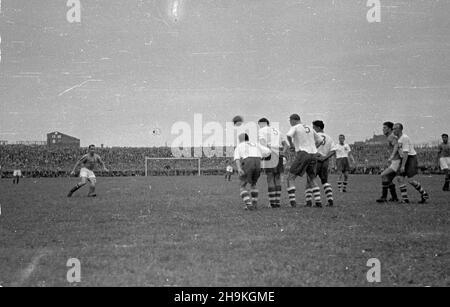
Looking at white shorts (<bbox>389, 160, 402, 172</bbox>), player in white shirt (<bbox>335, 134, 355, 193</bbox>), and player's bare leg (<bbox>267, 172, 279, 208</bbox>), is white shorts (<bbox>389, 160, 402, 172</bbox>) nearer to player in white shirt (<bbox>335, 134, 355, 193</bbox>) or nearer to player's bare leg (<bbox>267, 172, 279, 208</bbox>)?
player's bare leg (<bbox>267, 172, 279, 208</bbox>)

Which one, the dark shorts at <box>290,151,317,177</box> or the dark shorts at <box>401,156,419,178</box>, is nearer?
the dark shorts at <box>290,151,317,177</box>

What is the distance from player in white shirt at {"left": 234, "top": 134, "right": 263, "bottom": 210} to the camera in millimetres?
11773

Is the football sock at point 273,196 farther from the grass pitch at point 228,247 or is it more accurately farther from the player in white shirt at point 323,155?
the player in white shirt at point 323,155

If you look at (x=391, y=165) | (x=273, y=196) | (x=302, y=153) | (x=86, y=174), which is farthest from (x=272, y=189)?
(x=86, y=174)

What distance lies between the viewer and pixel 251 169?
464 inches

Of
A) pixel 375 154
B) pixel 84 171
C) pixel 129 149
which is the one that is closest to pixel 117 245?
pixel 84 171

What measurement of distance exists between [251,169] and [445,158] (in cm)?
1068

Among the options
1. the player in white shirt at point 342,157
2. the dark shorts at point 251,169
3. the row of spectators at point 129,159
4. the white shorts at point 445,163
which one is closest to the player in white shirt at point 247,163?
the dark shorts at point 251,169

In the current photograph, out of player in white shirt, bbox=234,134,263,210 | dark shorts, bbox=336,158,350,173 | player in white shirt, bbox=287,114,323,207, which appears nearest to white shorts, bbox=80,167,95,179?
player in white shirt, bbox=234,134,263,210

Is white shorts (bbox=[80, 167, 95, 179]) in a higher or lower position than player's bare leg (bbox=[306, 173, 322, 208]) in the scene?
higher

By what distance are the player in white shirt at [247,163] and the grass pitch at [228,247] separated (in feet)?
2.94
